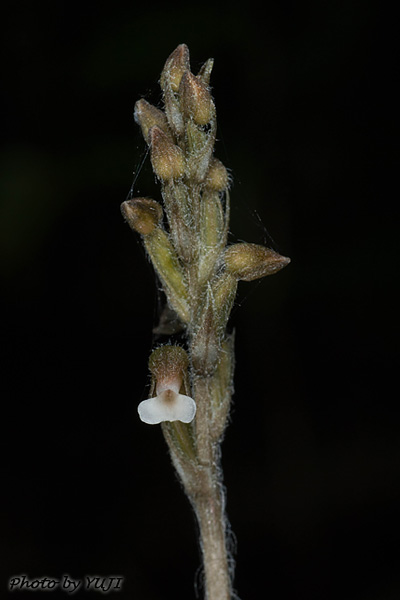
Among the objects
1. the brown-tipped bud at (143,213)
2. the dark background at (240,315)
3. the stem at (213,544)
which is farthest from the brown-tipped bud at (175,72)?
the dark background at (240,315)

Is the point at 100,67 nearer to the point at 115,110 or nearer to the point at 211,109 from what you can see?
the point at 115,110

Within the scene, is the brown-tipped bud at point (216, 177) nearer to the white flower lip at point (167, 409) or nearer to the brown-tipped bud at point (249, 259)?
the brown-tipped bud at point (249, 259)

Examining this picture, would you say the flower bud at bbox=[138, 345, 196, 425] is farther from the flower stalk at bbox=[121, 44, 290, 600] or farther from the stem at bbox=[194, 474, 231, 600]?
the stem at bbox=[194, 474, 231, 600]

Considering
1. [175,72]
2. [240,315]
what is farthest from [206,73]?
[240,315]

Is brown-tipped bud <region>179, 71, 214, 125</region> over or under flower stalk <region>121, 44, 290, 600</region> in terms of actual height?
over

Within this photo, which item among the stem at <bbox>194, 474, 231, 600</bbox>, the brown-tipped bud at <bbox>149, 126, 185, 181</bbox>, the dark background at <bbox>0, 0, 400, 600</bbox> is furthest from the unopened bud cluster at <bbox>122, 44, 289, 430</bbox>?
the dark background at <bbox>0, 0, 400, 600</bbox>

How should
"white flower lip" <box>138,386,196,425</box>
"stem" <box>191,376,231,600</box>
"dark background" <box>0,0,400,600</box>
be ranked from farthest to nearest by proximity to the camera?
"dark background" <box>0,0,400,600</box>, "stem" <box>191,376,231,600</box>, "white flower lip" <box>138,386,196,425</box>

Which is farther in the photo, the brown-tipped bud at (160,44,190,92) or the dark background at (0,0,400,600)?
the dark background at (0,0,400,600)

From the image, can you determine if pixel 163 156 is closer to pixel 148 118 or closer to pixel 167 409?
pixel 148 118
